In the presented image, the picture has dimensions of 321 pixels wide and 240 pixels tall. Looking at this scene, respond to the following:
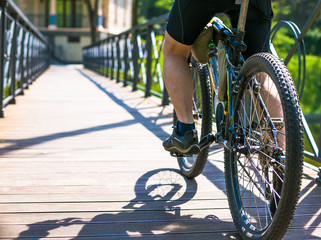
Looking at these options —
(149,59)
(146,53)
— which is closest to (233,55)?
(149,59)

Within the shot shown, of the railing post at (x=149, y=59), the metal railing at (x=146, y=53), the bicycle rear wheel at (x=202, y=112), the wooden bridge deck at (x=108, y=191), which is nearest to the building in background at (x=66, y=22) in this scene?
the metal railing at (x=146, y=53)

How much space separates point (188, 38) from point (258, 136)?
578mm

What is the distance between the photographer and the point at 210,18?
1.98 meters

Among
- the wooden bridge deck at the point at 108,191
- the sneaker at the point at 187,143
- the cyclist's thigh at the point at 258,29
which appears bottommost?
the wooden bridge deck at the point at 108,191

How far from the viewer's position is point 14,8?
512cm

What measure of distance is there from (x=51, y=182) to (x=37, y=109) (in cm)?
315

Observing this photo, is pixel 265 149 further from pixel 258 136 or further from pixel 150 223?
pixel 150 223

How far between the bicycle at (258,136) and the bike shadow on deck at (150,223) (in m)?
0.12

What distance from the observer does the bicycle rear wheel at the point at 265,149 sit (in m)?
1.38

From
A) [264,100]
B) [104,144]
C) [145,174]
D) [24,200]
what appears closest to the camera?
[264,100]

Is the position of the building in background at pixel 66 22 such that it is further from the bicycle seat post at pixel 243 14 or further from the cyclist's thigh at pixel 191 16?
the bicycle seat post at pixel 243 14

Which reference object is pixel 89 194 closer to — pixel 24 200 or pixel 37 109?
pixel 24 200

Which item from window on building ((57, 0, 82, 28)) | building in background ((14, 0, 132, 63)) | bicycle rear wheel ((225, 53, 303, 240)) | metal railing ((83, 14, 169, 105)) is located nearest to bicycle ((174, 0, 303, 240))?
bicycle rear wheel ((225, 53, 303, 240))

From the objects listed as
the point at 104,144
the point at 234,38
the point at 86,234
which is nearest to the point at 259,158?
the point at 234,38
